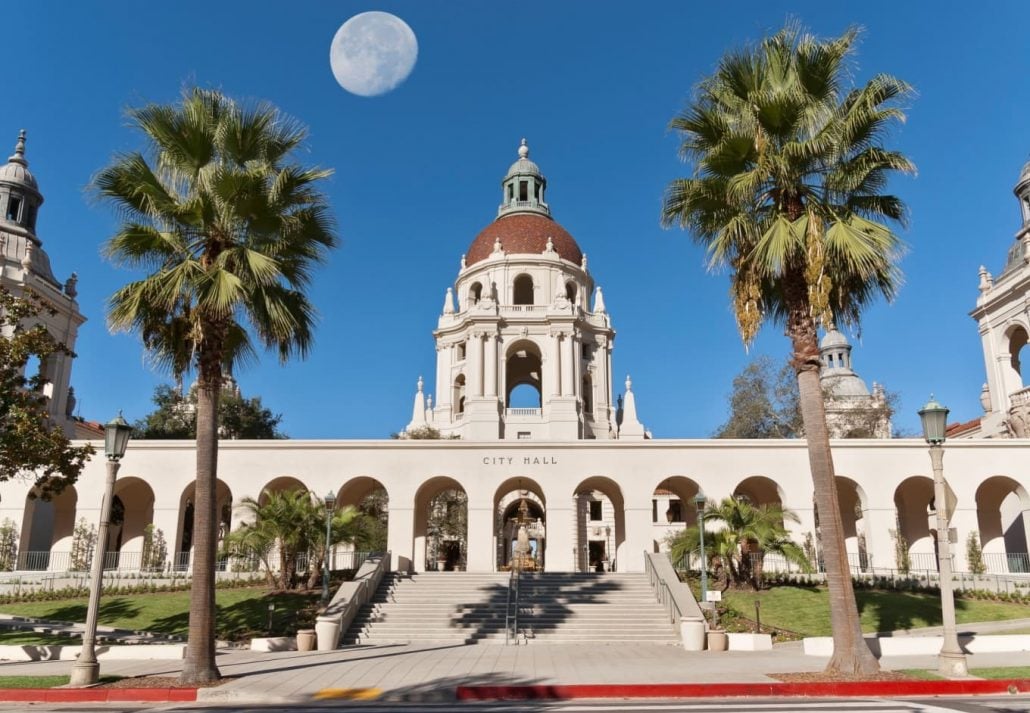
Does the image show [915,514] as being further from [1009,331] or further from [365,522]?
[365,522]

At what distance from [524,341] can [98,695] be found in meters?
39.6

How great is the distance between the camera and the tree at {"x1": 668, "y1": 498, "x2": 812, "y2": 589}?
2512 cm

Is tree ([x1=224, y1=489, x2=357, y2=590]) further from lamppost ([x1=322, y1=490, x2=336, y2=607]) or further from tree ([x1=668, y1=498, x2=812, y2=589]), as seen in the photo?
tree ([x1=668, y1=498, x2=812, y2=589])

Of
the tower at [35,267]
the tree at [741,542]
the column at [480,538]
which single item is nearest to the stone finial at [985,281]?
the tree at [741,542]

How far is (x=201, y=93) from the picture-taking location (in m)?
15.2

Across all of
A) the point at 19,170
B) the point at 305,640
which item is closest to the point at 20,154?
the point at 19,170

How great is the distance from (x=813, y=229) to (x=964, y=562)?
22191 millimetres

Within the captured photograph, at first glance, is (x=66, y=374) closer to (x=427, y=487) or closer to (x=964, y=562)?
(x=427, y=487)

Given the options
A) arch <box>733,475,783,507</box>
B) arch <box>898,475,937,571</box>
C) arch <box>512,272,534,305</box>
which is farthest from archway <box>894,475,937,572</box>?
arch <box>512,272,534,305</box>

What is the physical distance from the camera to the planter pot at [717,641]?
62.9 ft

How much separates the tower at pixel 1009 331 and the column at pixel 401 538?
102 feet

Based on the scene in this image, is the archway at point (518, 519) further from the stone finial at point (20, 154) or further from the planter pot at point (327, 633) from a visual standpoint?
the stone finial at point (20, 154)

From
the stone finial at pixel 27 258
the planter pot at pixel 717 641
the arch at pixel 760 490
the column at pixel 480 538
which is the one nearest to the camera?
the planter pot at pixel 717 641

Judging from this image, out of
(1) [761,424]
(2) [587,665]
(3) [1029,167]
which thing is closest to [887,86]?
(2) [587,665]
